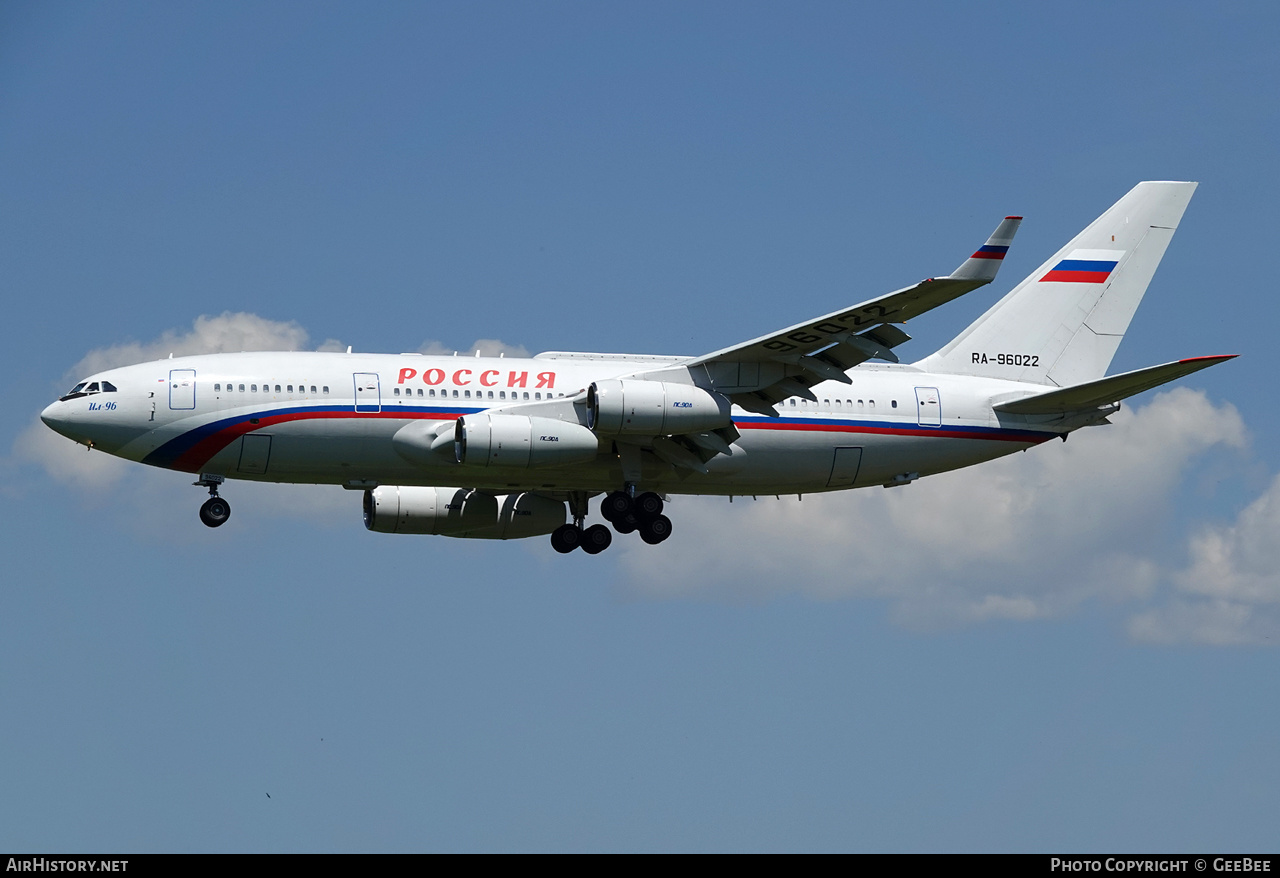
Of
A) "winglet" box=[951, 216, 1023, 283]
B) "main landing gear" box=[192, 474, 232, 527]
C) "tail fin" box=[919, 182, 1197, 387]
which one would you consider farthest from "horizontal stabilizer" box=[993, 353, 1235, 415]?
"main landing gear" box=[192, 474, 232, 527]

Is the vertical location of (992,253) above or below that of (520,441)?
above

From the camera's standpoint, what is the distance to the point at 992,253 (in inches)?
1358

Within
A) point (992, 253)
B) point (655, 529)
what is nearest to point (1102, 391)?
point (992, 253)

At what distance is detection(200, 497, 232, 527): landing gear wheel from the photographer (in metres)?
41.1

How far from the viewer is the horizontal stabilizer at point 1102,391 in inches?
1560

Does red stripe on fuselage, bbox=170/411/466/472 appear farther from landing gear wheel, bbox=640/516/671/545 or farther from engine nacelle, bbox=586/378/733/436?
landing gear wheel, bbox=640/516/671/545

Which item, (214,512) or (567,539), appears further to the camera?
(567,539)

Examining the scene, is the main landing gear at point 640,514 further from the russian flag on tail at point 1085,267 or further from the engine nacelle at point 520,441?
the russian flag on tail at point 1085,267

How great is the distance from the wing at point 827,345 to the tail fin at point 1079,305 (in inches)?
267

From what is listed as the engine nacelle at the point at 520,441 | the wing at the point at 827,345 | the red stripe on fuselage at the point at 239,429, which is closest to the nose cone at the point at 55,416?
the red stripe on fuselage at the point at 239,429

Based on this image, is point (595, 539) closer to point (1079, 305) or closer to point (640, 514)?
point (640, 514)

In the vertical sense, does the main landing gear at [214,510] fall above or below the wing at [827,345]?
below

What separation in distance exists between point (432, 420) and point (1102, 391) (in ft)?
55.9
